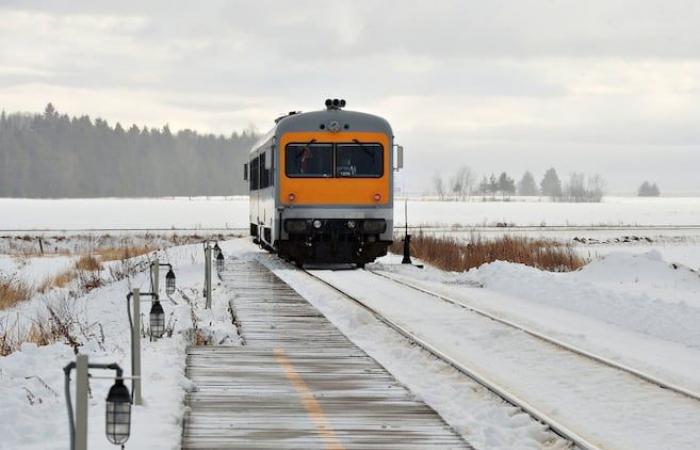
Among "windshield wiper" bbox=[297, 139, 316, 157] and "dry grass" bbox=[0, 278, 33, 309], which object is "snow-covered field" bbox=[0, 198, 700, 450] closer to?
"dry grass" bbox=[0, 278, 33, 309]

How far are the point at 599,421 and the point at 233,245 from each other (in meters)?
30.0

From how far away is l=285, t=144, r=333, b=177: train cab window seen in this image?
25125 mm

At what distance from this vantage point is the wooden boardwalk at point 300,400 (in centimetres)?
776

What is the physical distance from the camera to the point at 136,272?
26.2 meters

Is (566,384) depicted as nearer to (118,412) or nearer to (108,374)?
(108,374)

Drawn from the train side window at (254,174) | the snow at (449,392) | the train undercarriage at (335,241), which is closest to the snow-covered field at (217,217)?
the train side window at (254,174)

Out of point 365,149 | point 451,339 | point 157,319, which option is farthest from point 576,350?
point 365,149

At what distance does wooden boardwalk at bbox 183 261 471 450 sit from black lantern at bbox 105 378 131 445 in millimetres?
1589

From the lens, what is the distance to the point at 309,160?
25.2m

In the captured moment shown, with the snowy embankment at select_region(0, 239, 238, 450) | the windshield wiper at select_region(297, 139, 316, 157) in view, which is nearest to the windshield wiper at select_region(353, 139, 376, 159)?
the windshield wiper at select_region(297, 139, 316, 157)

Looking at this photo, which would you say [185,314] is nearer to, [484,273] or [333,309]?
[333,309]

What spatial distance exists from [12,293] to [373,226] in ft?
26.5

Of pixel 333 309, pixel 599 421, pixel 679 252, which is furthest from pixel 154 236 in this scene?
pixel 599 421

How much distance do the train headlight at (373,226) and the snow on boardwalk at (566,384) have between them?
7.94m
